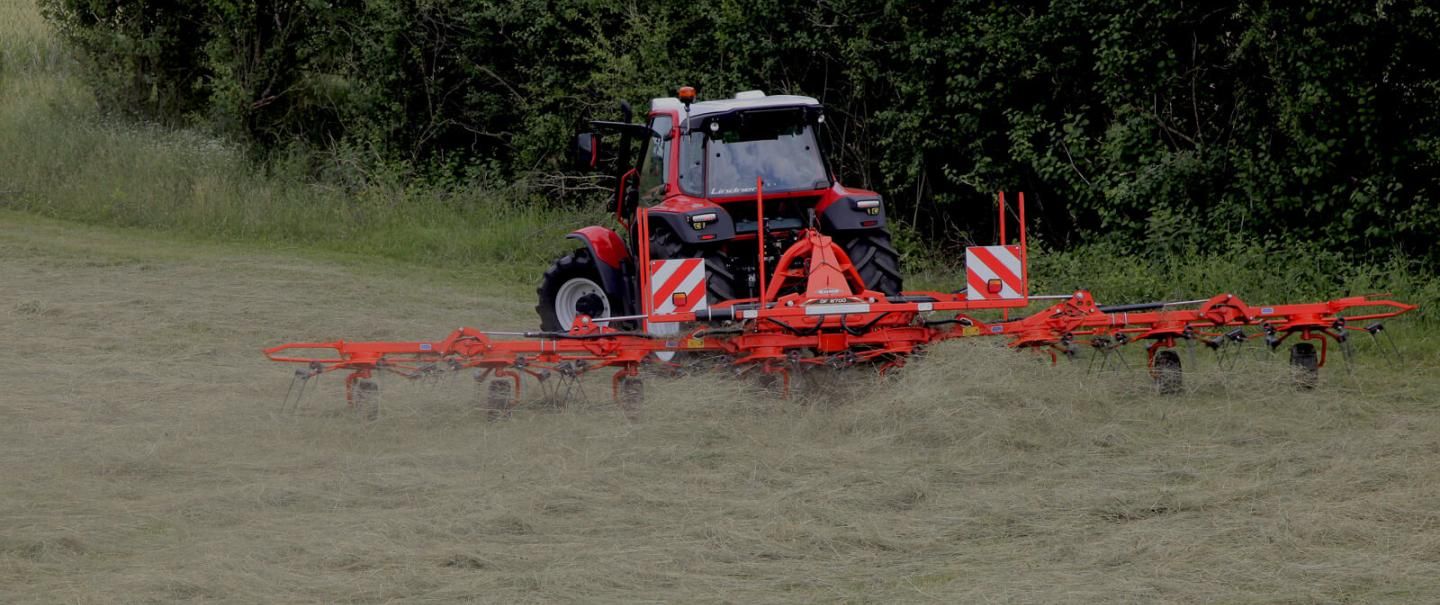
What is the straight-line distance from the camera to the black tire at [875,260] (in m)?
8.84

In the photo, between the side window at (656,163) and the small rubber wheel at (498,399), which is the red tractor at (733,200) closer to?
the side window at (656,163)

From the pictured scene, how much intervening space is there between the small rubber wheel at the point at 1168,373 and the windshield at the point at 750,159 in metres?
2.36

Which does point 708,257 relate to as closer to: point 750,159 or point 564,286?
point 750,159

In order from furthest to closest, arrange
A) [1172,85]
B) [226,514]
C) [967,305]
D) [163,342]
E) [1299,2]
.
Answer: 1. [1172,85]
2. [1299,2]
3. [163,342]
4. [967,305]
5. [226,514]

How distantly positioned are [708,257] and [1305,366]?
10.5 feet

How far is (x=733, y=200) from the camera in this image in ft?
30.0

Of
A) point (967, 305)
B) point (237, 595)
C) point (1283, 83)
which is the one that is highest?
point (1283, 83)

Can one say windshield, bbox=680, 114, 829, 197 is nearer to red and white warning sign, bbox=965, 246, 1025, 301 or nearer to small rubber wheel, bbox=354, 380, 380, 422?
red and white warning sign, bbox=965, 246, 1025, 301

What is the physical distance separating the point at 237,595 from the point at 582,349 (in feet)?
9.90

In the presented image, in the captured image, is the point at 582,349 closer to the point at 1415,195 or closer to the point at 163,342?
the point at 163,342

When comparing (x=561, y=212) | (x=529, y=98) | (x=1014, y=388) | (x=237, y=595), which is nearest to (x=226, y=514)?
(x=237, y=595)

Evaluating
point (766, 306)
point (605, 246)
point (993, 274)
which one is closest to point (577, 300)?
point (605, 246)

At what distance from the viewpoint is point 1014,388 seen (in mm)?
7383

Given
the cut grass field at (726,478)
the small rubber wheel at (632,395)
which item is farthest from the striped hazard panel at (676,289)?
the small rubber wheel at (632,395)
